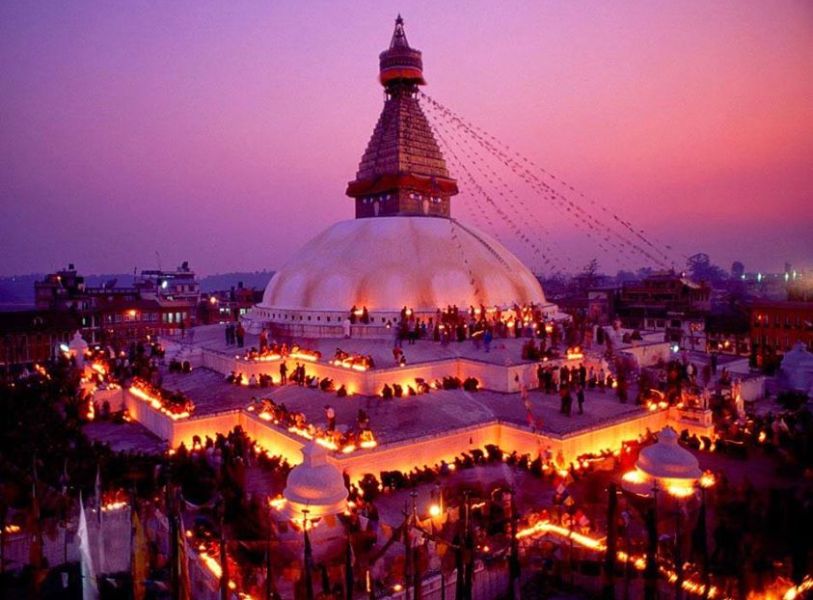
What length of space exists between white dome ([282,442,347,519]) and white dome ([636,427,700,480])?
5331 millimetres

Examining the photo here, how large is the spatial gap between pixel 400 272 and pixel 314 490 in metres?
13.8

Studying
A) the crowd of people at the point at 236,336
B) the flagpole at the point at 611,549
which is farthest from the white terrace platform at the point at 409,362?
the flagpole at the point at 611,549

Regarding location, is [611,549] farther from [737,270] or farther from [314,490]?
[737,270]

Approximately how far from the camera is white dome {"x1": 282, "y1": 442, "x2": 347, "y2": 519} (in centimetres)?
873

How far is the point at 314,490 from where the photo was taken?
8875mm

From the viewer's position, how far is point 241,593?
319 inches

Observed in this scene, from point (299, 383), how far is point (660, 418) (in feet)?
34.9

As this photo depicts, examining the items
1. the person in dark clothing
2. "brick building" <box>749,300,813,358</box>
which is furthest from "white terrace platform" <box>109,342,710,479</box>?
"brick building" <box>749,300,813,358</box>

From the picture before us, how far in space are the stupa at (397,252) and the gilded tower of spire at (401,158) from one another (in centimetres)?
5

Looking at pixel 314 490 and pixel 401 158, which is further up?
pixel 401 158

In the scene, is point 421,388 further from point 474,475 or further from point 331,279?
point 331,279

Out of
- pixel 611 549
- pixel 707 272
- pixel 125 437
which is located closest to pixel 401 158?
pixel 125 437

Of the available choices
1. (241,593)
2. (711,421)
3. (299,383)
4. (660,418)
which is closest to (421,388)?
(299,383)

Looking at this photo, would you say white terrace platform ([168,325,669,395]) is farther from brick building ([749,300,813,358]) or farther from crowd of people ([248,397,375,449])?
brick building ([749,300,813,358])
